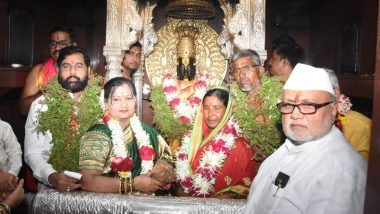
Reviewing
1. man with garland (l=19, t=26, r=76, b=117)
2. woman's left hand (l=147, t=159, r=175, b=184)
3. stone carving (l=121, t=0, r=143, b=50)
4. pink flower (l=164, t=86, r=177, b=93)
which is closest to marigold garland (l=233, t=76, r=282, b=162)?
woman's left hand (l=147, t=159, r=175, b=184)

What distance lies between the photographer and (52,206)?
302 cm

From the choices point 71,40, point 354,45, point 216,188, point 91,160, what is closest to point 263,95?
point 216,188

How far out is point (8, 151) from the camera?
363 centimetres

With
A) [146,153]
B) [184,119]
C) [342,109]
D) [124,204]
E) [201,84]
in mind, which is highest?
[201,84]

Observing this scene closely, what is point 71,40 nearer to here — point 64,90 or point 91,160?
point 64,90

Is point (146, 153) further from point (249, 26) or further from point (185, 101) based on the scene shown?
point (249, 26)

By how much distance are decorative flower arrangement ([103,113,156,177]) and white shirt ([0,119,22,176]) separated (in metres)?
0.98

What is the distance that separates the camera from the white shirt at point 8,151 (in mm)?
3568

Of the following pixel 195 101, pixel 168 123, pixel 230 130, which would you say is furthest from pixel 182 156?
pixel 195 101

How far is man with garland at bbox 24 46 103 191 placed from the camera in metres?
3.53

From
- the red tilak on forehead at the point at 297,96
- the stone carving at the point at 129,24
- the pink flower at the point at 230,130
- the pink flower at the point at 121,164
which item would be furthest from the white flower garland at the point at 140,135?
the stone carving at the point at 129,24

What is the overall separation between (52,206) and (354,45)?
434 centimetres

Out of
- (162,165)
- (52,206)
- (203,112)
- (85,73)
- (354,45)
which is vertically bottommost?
(52,206)

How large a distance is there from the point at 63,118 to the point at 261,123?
191 centimetres
